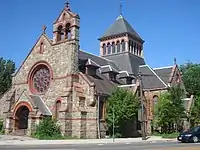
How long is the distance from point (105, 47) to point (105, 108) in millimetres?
22872

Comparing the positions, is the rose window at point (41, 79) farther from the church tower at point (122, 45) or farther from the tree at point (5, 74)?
the tree at point (5, 74)

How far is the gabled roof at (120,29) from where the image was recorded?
2321 inches

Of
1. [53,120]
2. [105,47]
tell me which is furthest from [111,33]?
[53,120]

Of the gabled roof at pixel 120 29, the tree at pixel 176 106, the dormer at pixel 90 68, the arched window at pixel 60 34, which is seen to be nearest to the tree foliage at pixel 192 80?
the gabled roof at pixel 120 29

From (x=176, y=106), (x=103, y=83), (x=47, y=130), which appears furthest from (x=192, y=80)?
(x=47, y=130)

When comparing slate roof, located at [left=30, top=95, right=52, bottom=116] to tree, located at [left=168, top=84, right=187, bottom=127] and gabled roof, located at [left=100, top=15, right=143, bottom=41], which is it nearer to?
tree, located at [left=168, top=84, right=187, bottom=127]

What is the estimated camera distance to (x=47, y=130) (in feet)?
116

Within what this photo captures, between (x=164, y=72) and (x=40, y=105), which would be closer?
(x=40, y=105)

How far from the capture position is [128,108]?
37844 millimetres

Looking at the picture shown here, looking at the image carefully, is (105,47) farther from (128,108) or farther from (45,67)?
(128,108)

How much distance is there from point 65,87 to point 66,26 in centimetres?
849

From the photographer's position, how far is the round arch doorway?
40.4 metres

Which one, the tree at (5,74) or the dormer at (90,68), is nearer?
the dormer at (90,68)

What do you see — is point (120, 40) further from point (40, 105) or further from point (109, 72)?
point (40, 105)
